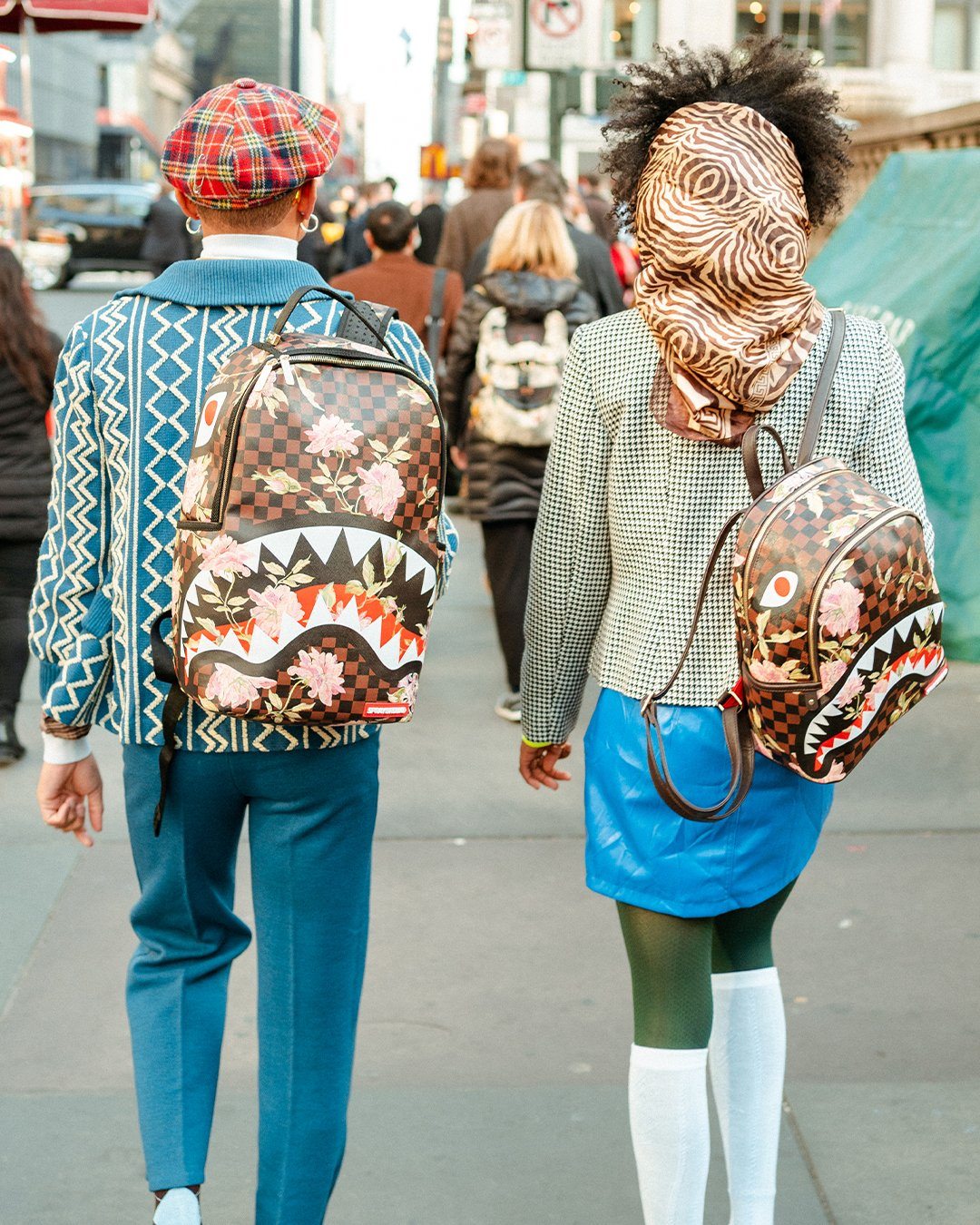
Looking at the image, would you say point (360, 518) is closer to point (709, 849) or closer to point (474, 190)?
point (709, 849)

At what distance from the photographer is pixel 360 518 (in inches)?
92.8

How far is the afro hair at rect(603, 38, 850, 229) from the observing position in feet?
8.45

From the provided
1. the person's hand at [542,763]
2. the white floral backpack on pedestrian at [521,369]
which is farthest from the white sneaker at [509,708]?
the person's hand at [542,763]

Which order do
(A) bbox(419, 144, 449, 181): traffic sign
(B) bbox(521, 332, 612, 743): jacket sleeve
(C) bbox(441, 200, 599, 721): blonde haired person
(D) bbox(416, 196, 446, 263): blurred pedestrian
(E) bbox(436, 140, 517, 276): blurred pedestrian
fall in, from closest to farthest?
(B) bbox(521, 332, 612, 743): jacket sleeve < (C) bbox(441, 200, 599, 721): blonde haired person < (E) bbox(436, 140, 517, 276): blurred pedestrian < (D) bbox(416, 196, 446, 263): blurred pedestrian < (A) bbox(419, 144, 449, 181): traffic sign

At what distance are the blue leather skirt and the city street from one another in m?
0.91

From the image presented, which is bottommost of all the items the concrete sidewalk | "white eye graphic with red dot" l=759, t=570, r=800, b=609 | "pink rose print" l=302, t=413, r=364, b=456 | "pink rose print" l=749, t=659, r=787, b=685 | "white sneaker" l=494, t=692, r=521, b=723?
the concrete sidewalk

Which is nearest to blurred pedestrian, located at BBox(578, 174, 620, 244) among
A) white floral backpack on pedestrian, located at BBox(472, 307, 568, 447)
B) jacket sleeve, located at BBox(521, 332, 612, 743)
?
white floral backpack on pedestrian, located at BBox(472, 307, 568, 447)

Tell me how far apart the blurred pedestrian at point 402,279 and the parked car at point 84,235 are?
2106cm

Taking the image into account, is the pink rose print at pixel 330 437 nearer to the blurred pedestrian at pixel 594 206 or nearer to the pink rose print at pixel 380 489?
the pink rose print at pixel 380 489

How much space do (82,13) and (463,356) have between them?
19.4 ft

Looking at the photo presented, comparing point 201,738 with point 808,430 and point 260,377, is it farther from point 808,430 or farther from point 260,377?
point 808,430

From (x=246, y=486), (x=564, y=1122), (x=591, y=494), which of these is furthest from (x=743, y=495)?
(x=564, y=1122)

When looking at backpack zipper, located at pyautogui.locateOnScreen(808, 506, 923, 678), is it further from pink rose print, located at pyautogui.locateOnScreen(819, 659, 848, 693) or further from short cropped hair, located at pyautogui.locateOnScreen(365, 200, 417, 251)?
short cropped hair, located at pyautogui.locateOnScreen(365, 200, 417, 251)

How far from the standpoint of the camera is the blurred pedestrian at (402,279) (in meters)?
8.44
